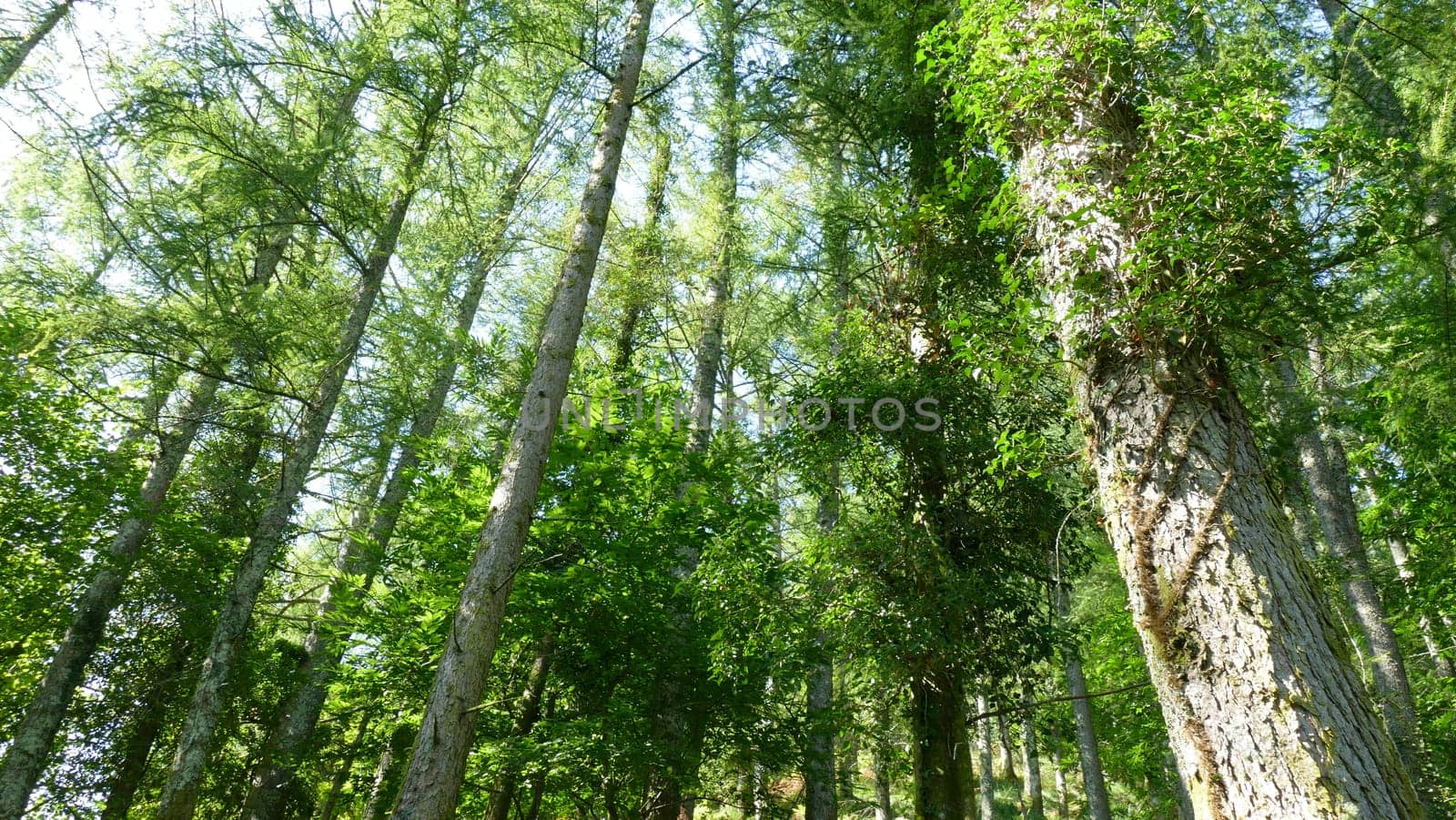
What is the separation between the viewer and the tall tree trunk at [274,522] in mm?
5867

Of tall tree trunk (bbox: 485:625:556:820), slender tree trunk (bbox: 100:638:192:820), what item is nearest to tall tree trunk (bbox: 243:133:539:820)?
slender tree trunk (bbox: 100:638:192:820)

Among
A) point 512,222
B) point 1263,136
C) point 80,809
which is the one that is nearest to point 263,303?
point 512,222

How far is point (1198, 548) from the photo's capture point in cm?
279

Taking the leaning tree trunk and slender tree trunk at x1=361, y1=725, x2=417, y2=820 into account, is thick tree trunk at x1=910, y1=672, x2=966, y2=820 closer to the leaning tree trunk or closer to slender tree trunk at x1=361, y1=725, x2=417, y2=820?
the leaning tree trunk

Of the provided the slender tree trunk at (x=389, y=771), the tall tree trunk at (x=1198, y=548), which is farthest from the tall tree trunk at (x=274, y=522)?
the tall tree trunk at (x=1198, y=548)

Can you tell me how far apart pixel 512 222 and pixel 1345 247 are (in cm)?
833

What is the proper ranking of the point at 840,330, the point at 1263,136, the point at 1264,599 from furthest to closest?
1. the point at 840,330
2. the point at 1263,136
3. the point at 1264,599

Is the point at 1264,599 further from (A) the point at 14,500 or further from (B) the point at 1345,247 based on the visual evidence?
(A) the point at 14,500

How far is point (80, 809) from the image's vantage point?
8039 millimetres

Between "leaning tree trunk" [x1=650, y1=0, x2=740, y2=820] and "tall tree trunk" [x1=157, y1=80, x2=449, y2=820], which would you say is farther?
"tall tree trunk" [x1=157, y1=80, x2=449, y2=820]

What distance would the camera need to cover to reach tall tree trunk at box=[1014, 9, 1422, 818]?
240 cm

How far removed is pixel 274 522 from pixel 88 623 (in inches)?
139

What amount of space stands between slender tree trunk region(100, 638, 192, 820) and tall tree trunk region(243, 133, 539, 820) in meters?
1.35

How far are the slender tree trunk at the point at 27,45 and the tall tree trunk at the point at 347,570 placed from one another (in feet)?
15.6
